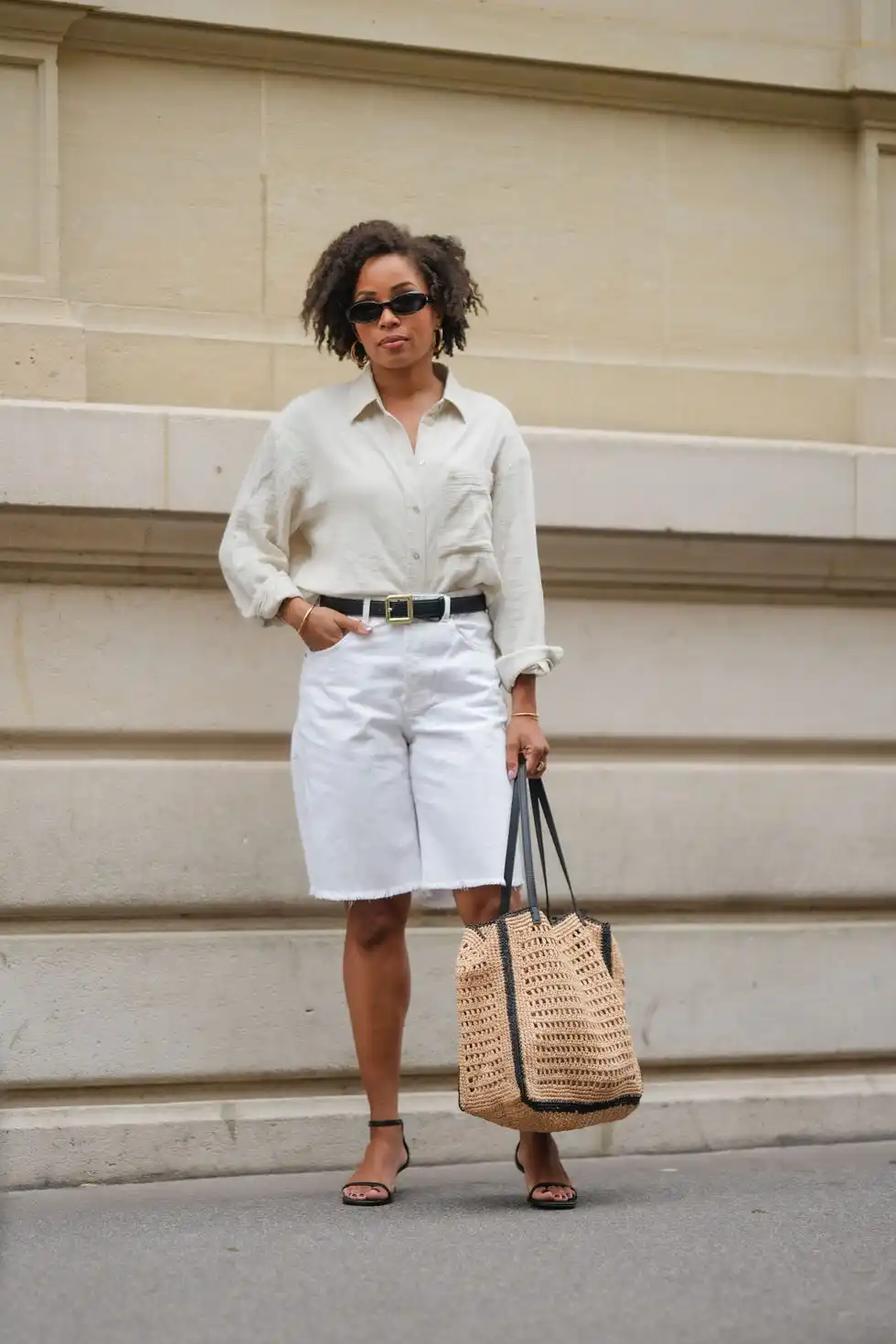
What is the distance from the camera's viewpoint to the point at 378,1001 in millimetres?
4844

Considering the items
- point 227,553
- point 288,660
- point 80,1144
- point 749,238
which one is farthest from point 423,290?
point 80,1144

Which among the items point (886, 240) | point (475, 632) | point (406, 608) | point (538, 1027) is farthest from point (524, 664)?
point (886, 240)

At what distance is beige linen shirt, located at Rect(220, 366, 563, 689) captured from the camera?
15.6 feet

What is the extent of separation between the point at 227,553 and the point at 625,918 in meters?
1.74

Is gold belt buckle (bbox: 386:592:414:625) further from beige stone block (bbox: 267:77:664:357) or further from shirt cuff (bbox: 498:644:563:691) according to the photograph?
beige stone block (bbox: 267:77:664:357)

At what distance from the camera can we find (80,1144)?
527 centimetres

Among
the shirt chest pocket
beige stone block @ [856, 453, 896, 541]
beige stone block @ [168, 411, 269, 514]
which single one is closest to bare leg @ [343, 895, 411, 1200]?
the shirt chest pocket

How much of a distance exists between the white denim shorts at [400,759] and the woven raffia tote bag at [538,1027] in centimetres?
21

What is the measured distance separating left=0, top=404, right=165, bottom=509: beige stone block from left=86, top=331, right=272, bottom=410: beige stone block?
24 cm

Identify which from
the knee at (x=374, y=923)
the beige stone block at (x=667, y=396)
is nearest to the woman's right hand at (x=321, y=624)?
the knee at (x=374, y=923)

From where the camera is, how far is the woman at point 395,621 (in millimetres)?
4730

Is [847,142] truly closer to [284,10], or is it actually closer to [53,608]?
[284,10]

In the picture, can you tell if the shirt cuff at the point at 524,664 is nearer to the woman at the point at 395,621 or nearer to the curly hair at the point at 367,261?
the woman at the point at 395,621

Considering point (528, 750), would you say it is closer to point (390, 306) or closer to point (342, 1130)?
point (390, 306)
